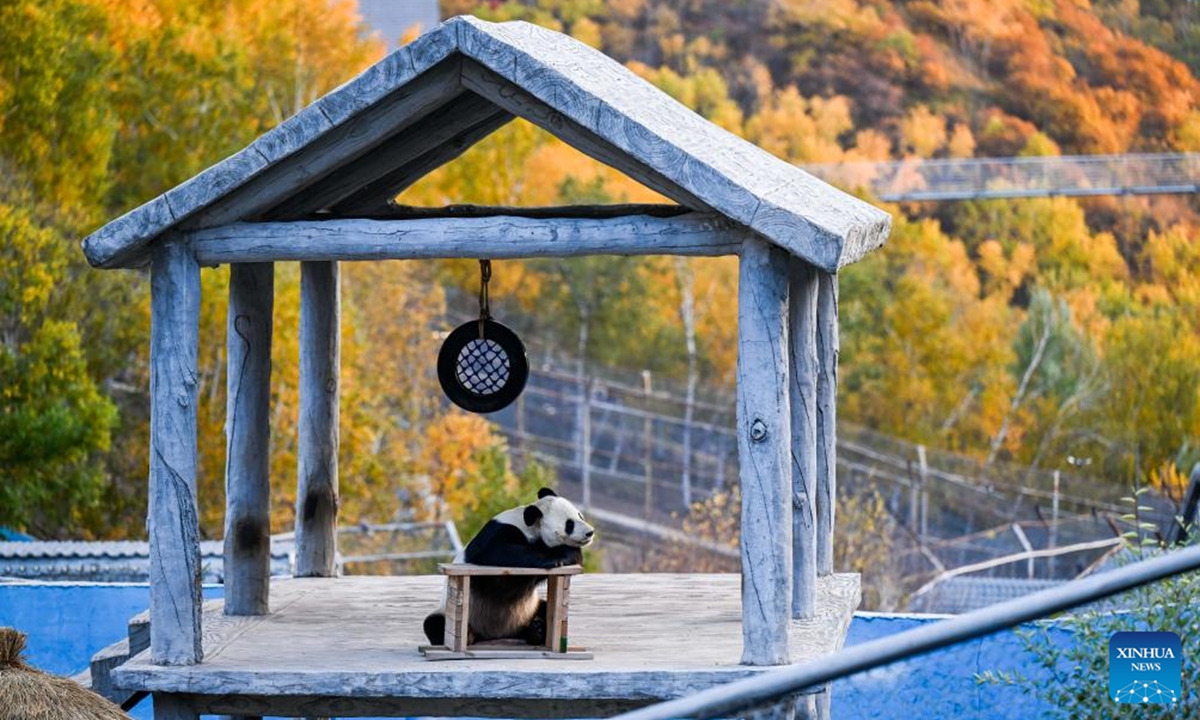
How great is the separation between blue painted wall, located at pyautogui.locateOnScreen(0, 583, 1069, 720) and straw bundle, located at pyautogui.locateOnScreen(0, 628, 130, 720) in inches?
119

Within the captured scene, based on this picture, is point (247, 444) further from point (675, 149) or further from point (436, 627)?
point (675, 149)

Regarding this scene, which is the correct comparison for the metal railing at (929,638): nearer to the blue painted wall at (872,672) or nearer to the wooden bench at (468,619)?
the wooden bench at (468,619)

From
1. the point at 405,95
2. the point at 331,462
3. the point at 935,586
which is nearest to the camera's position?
the point at 405,95

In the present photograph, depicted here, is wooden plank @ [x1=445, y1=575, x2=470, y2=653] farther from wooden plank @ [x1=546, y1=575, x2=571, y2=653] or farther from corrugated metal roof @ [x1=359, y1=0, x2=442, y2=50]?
corrugated metal roof @ [x1=359, y1=0, x2=442, y2=50]

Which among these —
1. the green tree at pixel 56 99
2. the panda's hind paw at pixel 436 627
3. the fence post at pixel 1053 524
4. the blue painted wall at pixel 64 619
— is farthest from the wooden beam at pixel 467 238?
the fence post at pixel 1053 524

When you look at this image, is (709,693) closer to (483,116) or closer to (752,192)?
(752,192)

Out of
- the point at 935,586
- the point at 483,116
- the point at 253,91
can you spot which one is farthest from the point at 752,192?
the point at 253,91

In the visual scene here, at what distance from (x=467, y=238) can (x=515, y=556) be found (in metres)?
1.03

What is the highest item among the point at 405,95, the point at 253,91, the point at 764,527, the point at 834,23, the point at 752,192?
the point at 834,23

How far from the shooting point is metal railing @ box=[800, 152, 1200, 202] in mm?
33969

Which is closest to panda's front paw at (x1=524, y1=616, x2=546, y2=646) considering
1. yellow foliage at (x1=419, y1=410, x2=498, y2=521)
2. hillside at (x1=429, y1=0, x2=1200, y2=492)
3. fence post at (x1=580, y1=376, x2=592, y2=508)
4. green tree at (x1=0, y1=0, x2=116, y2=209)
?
green tree at (x1=0, y1=0, x2=116, y2=209)

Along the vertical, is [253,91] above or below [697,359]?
above

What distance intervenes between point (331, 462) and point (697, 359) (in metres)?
25.2

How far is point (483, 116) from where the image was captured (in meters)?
6.50
